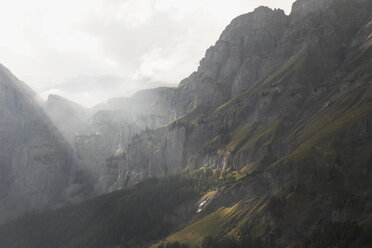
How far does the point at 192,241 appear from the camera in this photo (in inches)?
6270

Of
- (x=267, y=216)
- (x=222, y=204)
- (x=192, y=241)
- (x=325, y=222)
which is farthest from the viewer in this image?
(x=222, y=204)

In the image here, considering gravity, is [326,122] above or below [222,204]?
above

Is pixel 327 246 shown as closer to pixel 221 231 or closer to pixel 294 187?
pixel 294 187

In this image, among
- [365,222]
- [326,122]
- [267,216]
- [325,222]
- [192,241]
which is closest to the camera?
[365,222]

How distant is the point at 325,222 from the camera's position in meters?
108

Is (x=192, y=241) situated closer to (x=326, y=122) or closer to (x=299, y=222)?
(x=299, y=222)

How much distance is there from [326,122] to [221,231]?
84.0 meters

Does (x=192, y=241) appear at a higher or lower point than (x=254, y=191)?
lower

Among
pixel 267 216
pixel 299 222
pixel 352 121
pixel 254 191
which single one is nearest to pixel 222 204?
pixel 254 191

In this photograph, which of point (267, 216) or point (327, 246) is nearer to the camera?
point (327, 246)

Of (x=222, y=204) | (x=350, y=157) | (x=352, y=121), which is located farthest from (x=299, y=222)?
(x=222, y=204)

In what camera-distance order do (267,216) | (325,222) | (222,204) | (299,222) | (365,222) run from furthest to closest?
(222,204) → (267,216) → (299,222) → (325,222) → (365,222)

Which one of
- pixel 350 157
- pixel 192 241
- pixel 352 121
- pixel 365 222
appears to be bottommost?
pixel 192 241

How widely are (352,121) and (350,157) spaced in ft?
81.5
